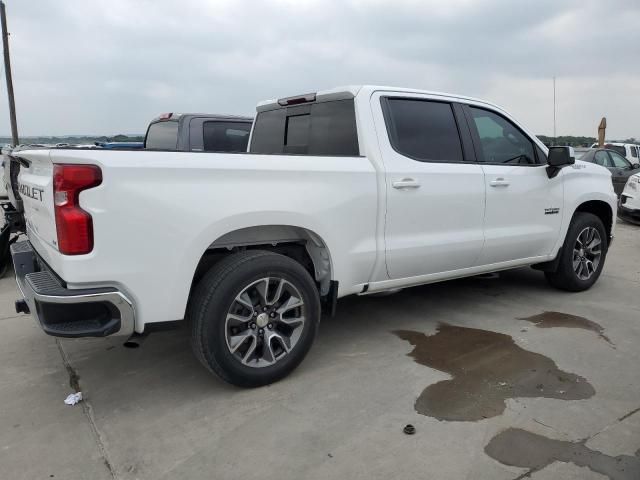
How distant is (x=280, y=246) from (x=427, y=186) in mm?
1211

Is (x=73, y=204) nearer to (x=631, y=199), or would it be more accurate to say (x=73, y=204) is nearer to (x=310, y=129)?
(x=310, y=129)

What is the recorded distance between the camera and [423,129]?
4.23m

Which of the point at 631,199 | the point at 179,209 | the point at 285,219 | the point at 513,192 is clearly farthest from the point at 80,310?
the point at 631,199

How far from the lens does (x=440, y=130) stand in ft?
14.3

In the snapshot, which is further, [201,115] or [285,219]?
[201,115]

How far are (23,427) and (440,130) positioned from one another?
140 inches

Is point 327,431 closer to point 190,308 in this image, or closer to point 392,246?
point 190,308

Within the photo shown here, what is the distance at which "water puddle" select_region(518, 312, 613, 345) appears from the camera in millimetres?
4527

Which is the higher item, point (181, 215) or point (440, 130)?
point (440, 130)

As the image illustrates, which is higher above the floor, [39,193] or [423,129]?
[423,129]

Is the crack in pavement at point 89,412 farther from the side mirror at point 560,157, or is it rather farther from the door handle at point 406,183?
the side mirror at point 560,157

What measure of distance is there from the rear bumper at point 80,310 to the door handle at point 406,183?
199 cm

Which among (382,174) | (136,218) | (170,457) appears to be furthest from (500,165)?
(170,457)

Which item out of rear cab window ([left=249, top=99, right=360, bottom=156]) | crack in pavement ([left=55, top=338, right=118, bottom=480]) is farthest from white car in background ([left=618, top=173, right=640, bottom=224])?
crack in pavement ([left=55, top=338, right=118, bottom=480])
